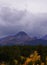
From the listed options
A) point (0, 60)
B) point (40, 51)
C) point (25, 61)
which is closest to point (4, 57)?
point (0, 60)

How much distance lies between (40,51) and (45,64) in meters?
2.49

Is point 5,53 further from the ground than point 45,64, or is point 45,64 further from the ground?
point 45,64

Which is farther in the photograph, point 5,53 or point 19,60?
point 5,53

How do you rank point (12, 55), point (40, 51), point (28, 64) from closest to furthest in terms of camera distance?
point (28, 64) → point (12, 55) → point (40, 51)

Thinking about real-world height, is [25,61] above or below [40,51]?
above

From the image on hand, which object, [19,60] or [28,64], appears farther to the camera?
[19,60]

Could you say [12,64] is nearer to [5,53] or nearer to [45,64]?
[45,64]

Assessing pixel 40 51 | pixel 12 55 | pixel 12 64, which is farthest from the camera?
pixel 40 51

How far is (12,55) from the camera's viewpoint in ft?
31.5

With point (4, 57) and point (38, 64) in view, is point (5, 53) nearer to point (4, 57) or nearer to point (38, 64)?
point (4, 57)

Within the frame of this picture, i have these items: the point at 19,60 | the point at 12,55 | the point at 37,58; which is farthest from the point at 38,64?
the point at 12,55

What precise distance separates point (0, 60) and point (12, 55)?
20.7 inches

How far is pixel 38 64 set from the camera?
762cm

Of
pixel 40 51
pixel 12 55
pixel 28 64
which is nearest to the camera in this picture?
pixel 28 64
